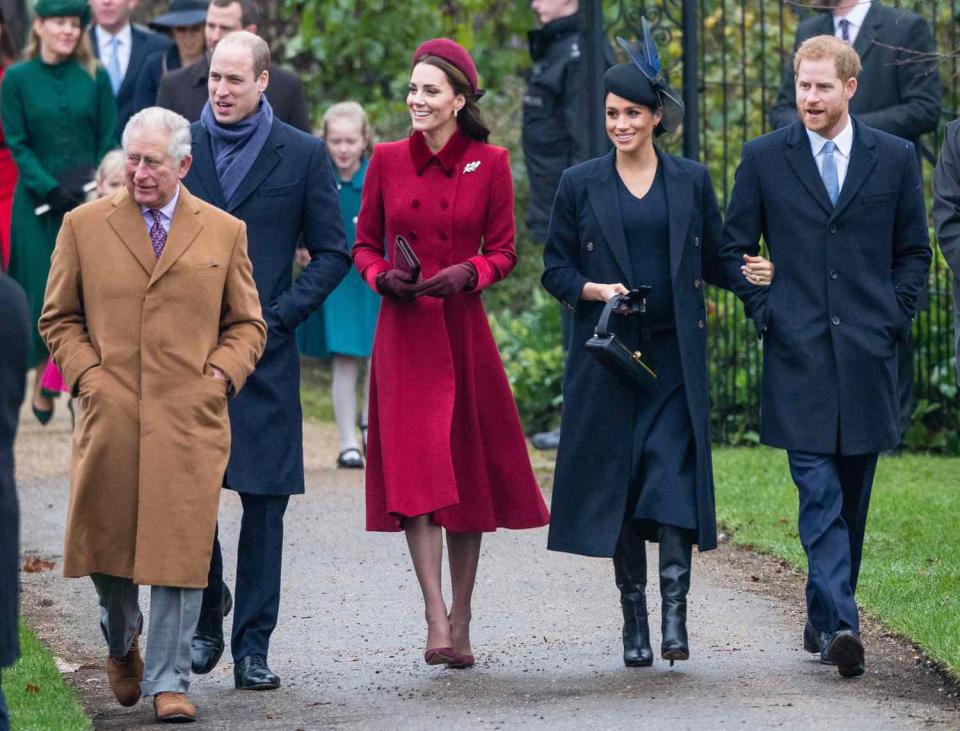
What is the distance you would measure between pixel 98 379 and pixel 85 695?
1119 mm

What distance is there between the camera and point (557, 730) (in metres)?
5.90

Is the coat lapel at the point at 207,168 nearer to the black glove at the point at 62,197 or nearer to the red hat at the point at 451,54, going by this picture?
the red hat at the point at 451,54

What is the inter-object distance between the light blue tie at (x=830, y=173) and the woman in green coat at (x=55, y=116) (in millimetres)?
5022

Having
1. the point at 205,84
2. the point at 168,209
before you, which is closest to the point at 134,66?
the point at 205,84

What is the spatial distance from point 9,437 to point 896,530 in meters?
4.92

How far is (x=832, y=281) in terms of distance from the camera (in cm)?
673

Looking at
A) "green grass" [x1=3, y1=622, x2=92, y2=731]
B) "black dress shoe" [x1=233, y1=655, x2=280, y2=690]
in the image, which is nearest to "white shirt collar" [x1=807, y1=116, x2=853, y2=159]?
"black dress shoe" [x1=233, y1=655, x2=280, y2=690]

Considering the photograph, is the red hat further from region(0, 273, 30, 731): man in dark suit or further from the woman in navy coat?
region(0, 273, 30, 731): man in dark suit

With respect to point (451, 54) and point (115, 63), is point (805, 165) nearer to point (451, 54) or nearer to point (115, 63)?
point (451, 54)

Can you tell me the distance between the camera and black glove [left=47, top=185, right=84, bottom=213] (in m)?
10.7

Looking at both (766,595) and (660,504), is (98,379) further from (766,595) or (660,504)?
(766,595)

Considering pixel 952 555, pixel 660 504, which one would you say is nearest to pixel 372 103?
pixel 952 555

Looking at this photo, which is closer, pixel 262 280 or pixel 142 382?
pixel 142 382

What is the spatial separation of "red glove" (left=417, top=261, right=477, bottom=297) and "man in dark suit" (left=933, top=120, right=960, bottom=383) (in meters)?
1.54
